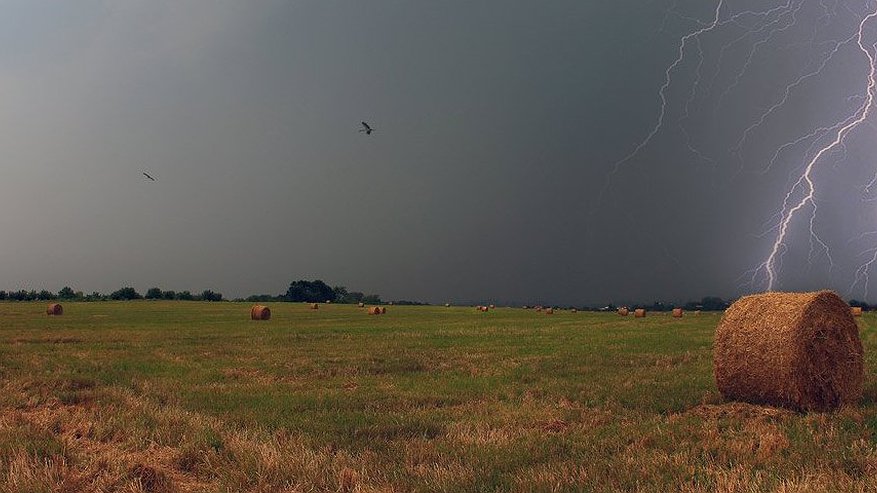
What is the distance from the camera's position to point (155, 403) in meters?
11.1

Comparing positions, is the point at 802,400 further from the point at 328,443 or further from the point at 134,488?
the point at 134,488

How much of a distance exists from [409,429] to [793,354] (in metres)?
7.76

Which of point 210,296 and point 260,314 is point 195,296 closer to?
point 210,296

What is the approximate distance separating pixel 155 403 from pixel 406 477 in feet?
21.9

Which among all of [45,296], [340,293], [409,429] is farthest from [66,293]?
[409,429]

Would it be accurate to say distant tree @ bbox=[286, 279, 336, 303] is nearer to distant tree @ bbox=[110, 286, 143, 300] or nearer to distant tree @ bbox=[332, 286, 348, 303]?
distant tree @ bbox=[332, 286, 348, 303]

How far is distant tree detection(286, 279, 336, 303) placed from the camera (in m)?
139

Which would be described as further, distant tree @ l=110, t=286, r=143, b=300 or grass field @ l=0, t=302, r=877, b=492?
distant tree @ l=110, t=286, r=143, b=300

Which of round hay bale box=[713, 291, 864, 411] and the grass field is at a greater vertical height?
round hay bale box=[713, 291, 864, 411]

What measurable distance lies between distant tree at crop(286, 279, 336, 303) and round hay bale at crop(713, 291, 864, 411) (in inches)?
5085

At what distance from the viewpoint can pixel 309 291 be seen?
140375 mm

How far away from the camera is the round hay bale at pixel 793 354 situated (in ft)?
38.9

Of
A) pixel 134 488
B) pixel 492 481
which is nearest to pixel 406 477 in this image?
pixel 492 481

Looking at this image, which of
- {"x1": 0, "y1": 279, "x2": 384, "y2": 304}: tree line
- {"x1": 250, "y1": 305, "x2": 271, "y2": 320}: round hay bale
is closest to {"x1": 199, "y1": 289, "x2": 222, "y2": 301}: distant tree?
{"x1": 0, "y1": 279, "x2": 384, "y2": 304}: tree line
